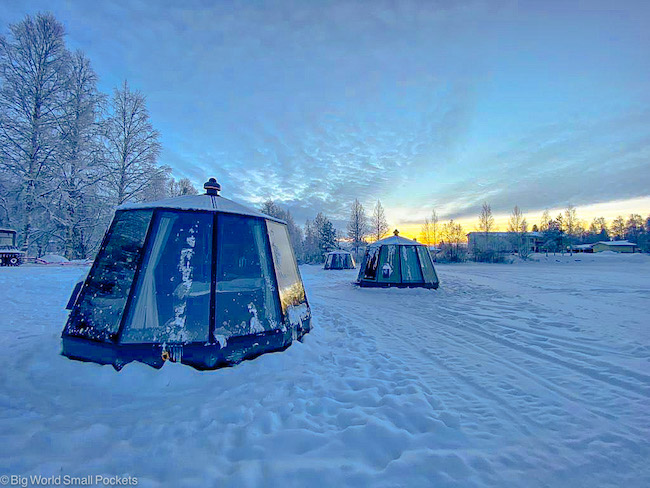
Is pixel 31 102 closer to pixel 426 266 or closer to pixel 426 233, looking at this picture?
pixel 426 266

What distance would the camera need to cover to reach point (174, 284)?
376 cm

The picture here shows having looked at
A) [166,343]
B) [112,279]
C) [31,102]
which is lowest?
[166,343]

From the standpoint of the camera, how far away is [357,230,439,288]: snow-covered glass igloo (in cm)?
1254

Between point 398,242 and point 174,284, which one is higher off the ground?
point 398,242

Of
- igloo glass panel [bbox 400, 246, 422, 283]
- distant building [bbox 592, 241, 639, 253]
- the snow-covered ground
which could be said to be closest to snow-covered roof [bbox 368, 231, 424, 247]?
igloo glass panel [bbox 400, 246, 422, 283]

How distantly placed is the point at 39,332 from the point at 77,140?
17203 mm

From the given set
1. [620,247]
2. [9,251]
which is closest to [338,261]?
[9,251]

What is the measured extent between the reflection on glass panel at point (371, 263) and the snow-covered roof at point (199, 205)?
928 cm

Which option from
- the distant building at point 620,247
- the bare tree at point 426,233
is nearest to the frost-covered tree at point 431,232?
the bare tree at point 426,233

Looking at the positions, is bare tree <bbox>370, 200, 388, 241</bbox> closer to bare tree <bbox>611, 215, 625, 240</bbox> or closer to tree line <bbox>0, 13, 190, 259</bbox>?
tree line <bbox>0, 13, 190, 259</bbox>

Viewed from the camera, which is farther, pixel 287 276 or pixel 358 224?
pixel 358 224

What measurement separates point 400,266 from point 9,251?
20.5m

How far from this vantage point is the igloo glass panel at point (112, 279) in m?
3.60

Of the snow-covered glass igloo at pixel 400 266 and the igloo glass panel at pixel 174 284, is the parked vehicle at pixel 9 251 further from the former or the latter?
the snow-covered glass igloo at pixel 400 266
